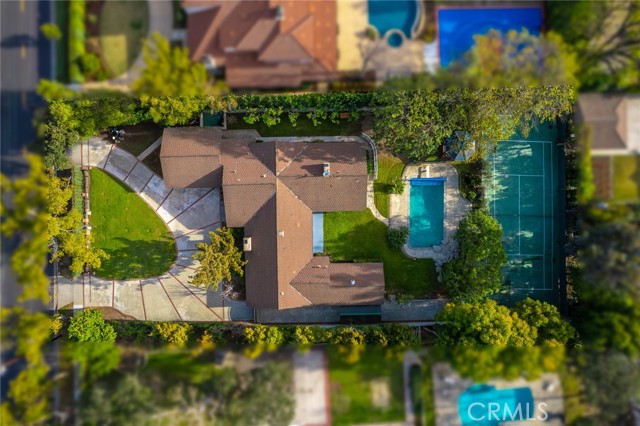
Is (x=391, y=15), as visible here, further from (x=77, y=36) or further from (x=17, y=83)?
(x=17, y=83)

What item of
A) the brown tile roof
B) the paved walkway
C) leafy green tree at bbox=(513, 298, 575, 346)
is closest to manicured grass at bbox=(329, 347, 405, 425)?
the paved walkway

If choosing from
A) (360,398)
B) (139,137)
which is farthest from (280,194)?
(360,398)

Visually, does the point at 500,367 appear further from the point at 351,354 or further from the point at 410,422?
the point at 351,354

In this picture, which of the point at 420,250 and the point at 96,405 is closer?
the point at 96,405

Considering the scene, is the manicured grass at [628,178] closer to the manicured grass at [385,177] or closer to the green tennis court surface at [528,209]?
the green tennis court surface at [528,209]

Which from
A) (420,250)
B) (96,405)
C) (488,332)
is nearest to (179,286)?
(96,405)

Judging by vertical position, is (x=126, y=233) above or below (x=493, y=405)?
above

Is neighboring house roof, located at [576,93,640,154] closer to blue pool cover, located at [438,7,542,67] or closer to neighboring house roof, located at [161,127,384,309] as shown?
blue pool cover, located at [438,7,542,67]

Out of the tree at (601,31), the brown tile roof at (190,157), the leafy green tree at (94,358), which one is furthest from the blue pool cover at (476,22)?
the leafy green tree at (94,358)
